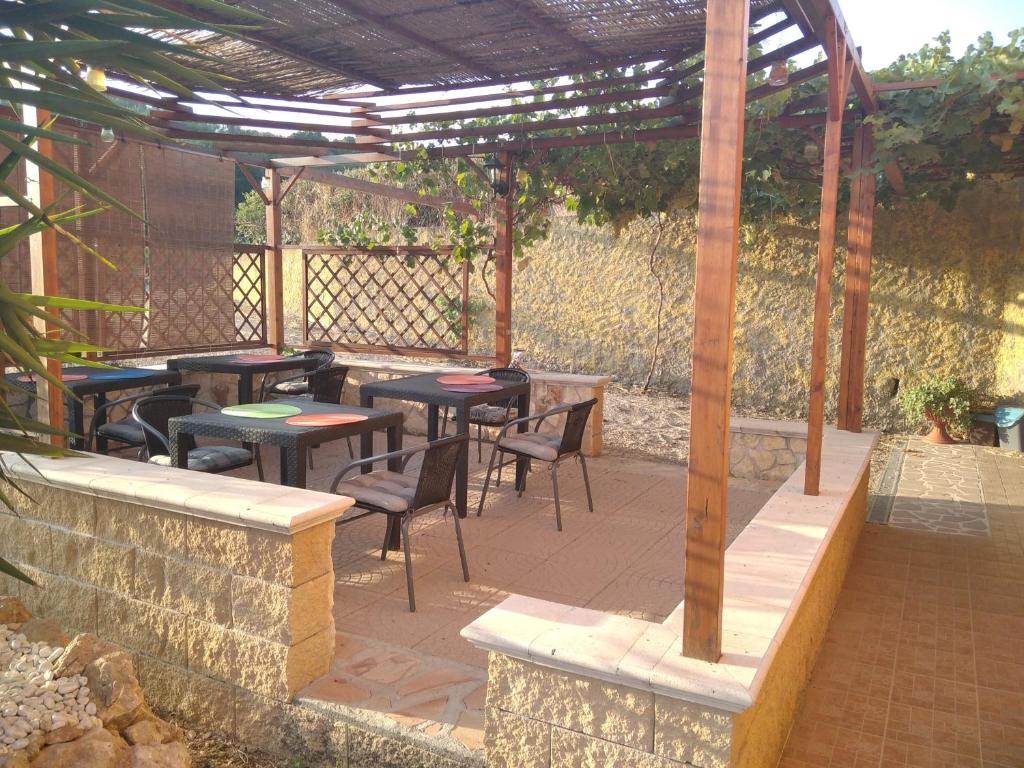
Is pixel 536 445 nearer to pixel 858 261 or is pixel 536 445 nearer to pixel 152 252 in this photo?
pixel 858 261

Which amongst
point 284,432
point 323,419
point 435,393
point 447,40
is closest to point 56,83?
point 284,432

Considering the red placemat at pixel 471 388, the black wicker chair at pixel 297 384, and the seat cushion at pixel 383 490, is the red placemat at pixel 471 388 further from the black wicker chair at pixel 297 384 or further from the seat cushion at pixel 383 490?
the black wicker chair at pixel 297 384

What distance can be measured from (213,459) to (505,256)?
9.53 feet

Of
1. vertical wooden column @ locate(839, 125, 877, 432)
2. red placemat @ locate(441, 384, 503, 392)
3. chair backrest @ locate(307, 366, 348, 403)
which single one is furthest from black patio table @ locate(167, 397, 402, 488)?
vertical wooden column @ locate(839, 125, 877, 432)

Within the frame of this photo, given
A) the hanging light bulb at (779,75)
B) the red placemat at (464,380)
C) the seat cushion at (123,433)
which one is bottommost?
the seat cushion at (123,433)

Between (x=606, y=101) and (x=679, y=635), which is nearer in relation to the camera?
(x=679, y=635)

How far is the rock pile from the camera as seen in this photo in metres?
1.94

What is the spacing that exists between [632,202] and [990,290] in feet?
10.7

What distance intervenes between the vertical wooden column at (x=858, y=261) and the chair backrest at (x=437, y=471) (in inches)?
94.0

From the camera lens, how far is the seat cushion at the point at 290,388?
18.7 ft

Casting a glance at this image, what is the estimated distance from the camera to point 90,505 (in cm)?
264

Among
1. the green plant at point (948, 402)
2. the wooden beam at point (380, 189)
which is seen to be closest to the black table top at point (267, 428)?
the wooden beam at point (380, 189)

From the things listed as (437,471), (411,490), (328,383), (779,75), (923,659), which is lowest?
(923,659)

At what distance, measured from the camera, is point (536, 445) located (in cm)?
418
